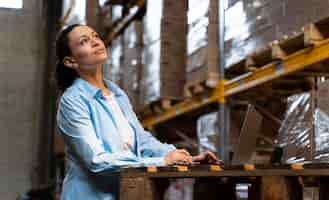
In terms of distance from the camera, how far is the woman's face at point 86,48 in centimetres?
277

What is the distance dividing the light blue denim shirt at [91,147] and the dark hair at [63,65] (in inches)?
4.2

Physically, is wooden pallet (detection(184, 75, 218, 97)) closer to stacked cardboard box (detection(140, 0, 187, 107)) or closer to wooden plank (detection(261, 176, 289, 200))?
stacked cardboard box (detection(140, 0, 187, 107))

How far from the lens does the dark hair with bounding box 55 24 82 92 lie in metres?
2.85

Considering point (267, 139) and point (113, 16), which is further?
point (113, 16)

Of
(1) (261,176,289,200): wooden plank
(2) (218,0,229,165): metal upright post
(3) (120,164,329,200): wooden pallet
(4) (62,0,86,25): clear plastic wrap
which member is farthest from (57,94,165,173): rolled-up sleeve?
(4) (62,0,86,25): clear plastic wrap

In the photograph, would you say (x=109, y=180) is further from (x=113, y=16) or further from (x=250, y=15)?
(x=113, y=16)

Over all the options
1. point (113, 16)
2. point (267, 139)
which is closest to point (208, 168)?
point (267, 139)

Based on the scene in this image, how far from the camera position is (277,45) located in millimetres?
4926

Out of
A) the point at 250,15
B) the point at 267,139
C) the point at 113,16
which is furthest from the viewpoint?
the point at 113,16

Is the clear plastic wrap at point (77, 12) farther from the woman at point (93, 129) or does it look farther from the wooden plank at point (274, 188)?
the wooden plank at point (274, 188)

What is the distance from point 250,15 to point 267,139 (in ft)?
4.41

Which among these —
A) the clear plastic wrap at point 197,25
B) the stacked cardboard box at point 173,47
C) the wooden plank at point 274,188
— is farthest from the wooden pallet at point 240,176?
the stacked cardboard box at point 173,47

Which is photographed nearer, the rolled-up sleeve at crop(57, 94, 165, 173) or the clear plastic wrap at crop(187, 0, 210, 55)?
the rolled-up sleeve at crop(57, 94, 165, 173)

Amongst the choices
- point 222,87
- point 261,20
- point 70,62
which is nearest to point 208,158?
point 70,62
